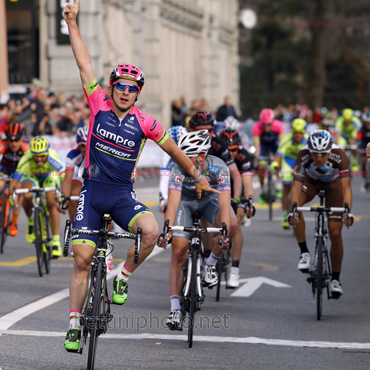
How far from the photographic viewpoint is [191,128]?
38.9ft

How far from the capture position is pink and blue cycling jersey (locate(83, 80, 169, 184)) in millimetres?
8305

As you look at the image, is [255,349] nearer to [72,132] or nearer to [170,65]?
[72,132]

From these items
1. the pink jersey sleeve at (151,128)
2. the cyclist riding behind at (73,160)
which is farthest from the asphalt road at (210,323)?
the pink jersey sleeve at (151,128)

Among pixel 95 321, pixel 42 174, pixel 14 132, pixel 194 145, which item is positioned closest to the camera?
pixel 95 321


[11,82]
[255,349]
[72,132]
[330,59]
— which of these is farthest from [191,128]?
[330,59]

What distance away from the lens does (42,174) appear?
47.0 ft

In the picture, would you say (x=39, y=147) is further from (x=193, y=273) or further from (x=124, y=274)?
(x=124, y=274)

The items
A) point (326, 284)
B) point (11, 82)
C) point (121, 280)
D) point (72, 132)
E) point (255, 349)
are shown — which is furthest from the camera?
point (11, 82)

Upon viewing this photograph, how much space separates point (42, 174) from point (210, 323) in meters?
4.58

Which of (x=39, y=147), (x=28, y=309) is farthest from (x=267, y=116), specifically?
(x=28, y=309)

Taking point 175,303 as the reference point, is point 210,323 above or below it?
below

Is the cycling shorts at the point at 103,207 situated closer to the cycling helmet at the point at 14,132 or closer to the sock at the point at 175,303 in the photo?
the sock at the point at 175,303

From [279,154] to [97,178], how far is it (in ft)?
35.5

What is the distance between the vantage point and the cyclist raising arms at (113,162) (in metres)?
8.27
